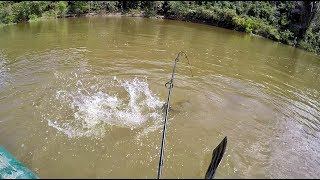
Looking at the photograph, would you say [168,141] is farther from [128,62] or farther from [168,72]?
[128,62]

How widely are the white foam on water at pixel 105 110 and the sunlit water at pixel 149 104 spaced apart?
0.02 meters

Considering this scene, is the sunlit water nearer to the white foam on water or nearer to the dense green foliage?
the white foam on water

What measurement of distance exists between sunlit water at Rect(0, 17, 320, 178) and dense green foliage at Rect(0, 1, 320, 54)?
168 cm

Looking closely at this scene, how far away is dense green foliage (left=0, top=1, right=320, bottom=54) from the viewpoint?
48.2 feet

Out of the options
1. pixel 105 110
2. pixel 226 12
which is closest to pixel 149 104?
pixel 105 110

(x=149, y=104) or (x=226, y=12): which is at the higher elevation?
(x=226, y=12)

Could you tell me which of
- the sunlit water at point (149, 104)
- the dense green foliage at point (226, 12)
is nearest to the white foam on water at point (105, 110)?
the sunlit water at point (149, 104)

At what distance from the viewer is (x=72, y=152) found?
5863 millimetres

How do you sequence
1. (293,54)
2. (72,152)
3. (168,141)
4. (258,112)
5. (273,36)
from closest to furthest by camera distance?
(72,152)
(168,141)
(258,112)
(293,54)
(273,36)

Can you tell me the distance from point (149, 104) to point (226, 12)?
33.0 ft

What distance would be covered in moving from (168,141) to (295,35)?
Result: 11140 mm

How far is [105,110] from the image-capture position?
23.9ft

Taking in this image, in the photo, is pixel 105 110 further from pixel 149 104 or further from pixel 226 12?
pixel 226 12

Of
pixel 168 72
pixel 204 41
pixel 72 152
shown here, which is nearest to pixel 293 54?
pixel 204 41
